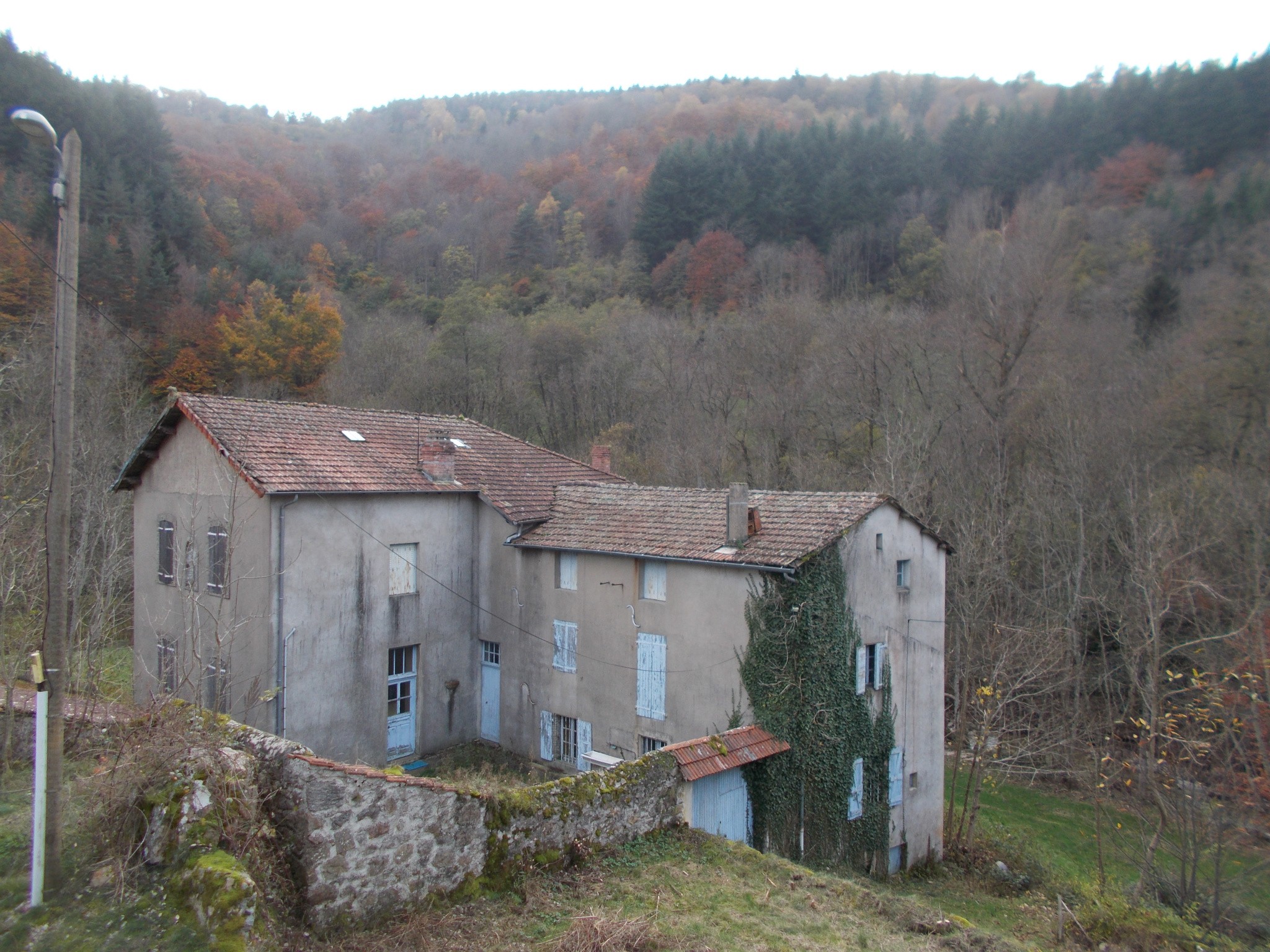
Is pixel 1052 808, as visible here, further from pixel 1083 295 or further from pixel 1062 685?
pixel 1083 295

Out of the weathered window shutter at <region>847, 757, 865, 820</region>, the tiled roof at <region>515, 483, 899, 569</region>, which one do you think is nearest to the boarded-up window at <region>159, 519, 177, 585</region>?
the tiled roof at <region>515, 483, 899, 569</region>

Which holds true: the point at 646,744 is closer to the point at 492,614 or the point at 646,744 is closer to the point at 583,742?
the point at 583,742

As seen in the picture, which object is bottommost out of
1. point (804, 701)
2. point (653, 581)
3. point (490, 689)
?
point (490, 689)

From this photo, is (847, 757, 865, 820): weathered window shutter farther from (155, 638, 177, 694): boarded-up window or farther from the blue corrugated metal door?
(155, 638, 177, 694): boarded-up window

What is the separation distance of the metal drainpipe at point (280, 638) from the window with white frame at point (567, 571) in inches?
234

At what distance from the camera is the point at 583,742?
18.1 metres

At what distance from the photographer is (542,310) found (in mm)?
46750

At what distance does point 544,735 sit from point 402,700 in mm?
3472

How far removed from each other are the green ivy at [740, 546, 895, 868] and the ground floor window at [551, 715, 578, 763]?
4.98m

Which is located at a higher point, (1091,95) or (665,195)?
(1091,95)

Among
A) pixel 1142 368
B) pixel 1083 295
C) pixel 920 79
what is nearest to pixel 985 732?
pixel 1142 368

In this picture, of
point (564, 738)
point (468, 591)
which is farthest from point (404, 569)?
point (564, 738)

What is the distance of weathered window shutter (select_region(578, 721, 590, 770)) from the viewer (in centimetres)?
1800

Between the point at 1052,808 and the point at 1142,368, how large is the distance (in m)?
15.9
